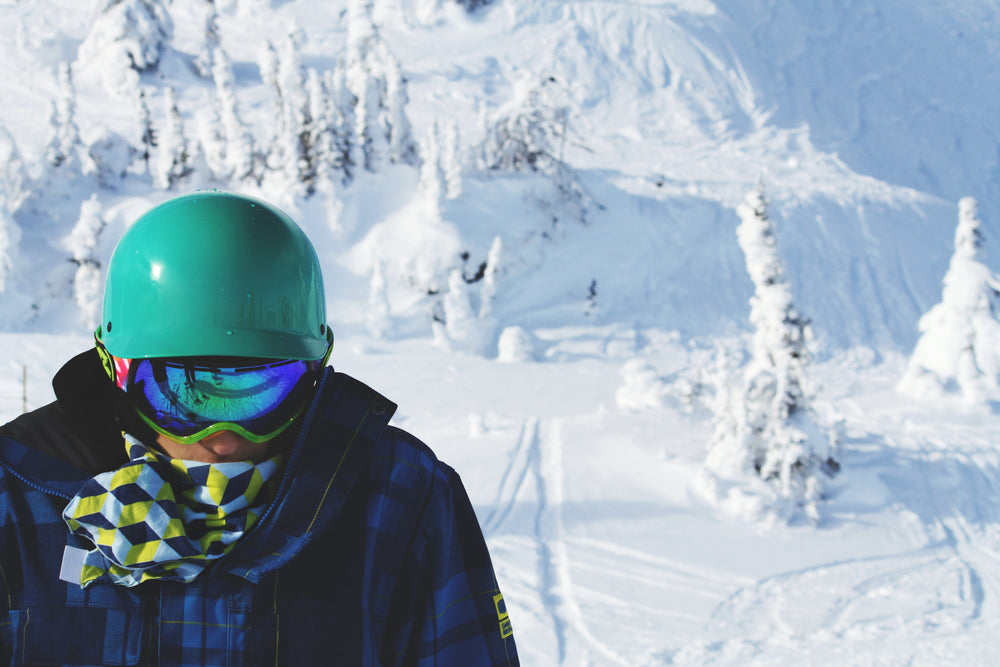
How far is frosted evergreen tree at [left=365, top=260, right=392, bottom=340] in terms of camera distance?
19.7 m

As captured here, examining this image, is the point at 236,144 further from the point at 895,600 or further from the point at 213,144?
the point at 895,600

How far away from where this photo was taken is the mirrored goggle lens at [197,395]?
1.61 meters

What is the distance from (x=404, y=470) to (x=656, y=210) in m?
25.7

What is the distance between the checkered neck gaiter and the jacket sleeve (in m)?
0.44

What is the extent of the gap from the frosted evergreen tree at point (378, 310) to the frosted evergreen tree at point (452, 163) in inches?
181

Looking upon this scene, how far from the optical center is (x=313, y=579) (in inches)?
62.7

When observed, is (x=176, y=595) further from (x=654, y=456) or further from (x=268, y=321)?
(x=654, y=456)

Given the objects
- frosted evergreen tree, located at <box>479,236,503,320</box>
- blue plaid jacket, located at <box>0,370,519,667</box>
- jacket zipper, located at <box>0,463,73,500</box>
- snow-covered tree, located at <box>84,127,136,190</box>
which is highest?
snow-covered tree, located at <box>84,127,136,190</box>

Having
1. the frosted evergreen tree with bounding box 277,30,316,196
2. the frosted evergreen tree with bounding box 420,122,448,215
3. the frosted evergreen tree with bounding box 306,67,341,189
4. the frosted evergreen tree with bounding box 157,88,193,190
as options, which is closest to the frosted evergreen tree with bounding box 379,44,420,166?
the frosted evergreen tree with bounding box 306,67,341,189

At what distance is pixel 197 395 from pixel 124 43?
127ft

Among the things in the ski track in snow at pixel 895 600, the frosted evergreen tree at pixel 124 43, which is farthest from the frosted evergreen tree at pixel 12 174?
the ski track in snow at pixel 895 600

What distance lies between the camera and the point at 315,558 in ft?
5.29

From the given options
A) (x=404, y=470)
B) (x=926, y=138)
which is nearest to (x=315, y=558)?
(x=404, y=470)

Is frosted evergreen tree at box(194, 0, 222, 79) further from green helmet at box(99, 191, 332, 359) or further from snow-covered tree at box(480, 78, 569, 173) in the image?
green helmet at box(99, 191, 332, 359)
